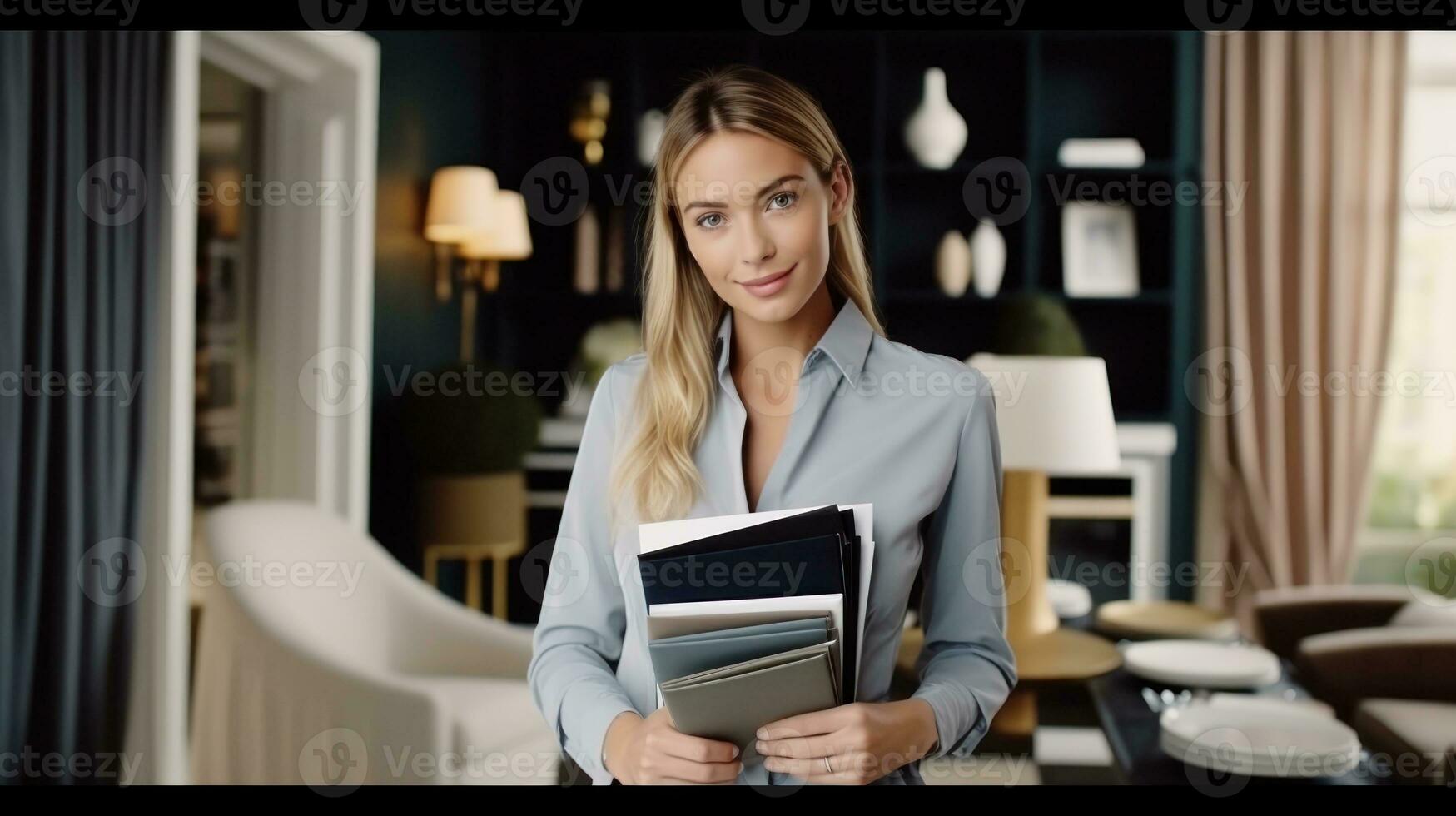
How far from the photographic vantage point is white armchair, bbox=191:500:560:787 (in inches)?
80.2

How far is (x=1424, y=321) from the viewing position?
13.5 feet

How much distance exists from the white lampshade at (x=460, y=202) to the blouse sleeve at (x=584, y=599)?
2.42 metres

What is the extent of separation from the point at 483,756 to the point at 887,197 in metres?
2.68

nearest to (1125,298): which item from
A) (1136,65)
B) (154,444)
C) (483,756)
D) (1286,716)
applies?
(1136,65)

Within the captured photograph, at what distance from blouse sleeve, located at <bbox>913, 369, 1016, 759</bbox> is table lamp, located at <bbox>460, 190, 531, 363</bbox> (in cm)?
266
